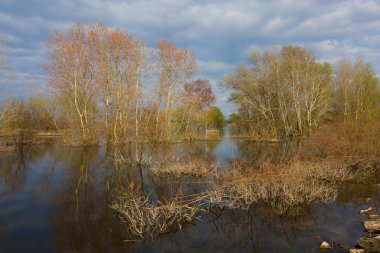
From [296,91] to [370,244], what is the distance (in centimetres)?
3546

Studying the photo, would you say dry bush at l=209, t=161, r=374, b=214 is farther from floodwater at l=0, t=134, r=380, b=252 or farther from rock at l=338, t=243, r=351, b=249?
rock at l=338, t=243, r=351, b=249

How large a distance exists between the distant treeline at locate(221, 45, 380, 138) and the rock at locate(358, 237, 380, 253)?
31.7m

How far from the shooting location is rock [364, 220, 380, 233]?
8.46m

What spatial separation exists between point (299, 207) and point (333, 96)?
36.6m

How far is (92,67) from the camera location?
34.4 m

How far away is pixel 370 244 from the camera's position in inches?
291

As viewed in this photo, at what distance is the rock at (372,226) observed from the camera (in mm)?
8461

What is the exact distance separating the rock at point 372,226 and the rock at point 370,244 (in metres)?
1.12

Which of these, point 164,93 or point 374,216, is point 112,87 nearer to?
point 164,93

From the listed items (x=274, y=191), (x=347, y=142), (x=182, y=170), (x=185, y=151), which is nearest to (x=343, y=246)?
(x=274, y=191)

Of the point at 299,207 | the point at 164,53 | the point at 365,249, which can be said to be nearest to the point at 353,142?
the point at 299,207

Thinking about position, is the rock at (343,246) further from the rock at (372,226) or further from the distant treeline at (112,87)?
the distant treeline at (112,87)

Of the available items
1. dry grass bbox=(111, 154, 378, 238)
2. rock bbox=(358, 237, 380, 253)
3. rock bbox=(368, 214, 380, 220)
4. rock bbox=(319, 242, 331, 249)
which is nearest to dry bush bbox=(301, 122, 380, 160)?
dry grass bbox=(111, 154, 378, 238)

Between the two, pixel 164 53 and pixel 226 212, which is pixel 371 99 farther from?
pixel 226 212
